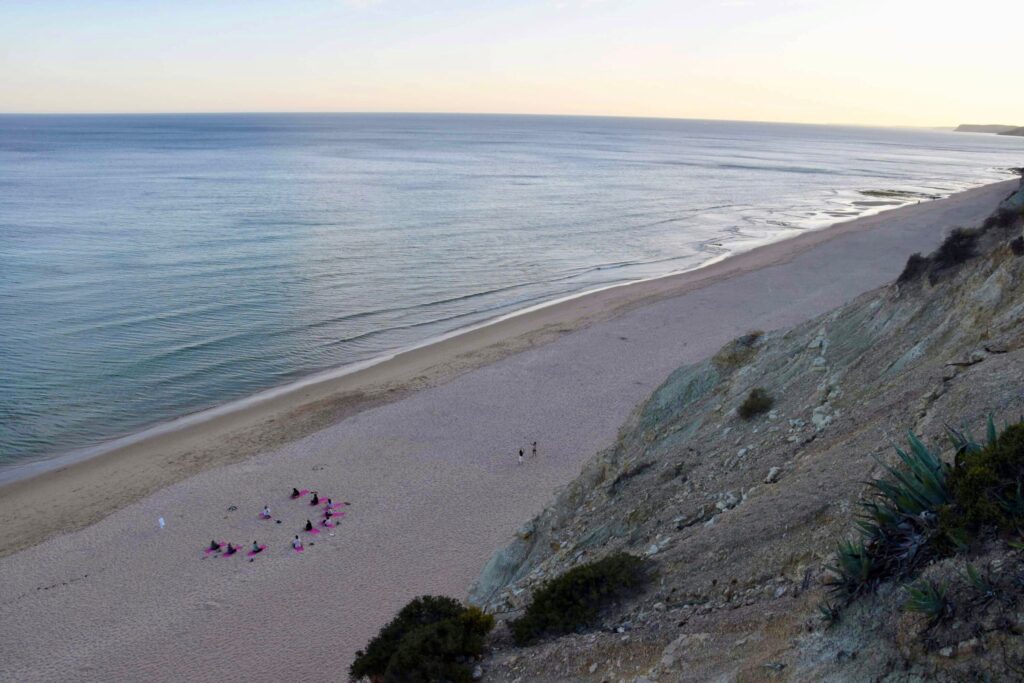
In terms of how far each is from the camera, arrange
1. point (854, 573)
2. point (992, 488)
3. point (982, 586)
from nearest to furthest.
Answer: point (982, 586) → point (992, 488) → point (854, 573)

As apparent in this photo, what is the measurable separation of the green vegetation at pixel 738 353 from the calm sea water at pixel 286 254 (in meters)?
20.3

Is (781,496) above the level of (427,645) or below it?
above

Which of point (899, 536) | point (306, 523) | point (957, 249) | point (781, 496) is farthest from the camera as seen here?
point (306, 523)

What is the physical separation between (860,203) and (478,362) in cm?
6574

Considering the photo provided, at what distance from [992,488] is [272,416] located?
80.2 feet

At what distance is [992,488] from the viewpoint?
21.2 feet

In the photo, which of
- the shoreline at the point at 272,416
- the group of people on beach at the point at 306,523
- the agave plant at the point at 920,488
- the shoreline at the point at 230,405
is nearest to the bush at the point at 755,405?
the agave plant at the point at 920,488

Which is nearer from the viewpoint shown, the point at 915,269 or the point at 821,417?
the point at 821,417

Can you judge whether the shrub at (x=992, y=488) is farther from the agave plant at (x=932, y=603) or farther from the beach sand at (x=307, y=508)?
the beach sand at (x=307, y=508)

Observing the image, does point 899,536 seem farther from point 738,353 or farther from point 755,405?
point 738,353

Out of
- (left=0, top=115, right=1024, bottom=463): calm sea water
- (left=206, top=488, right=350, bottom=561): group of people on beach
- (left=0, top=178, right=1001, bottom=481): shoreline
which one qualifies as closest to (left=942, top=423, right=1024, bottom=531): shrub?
(left=206, top=488, right=350, bottom=561): group of people on beach

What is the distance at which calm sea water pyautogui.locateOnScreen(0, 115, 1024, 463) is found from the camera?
1222 inches

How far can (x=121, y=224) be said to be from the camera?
61.5m

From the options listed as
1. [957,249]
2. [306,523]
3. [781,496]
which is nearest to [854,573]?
[781,496]
